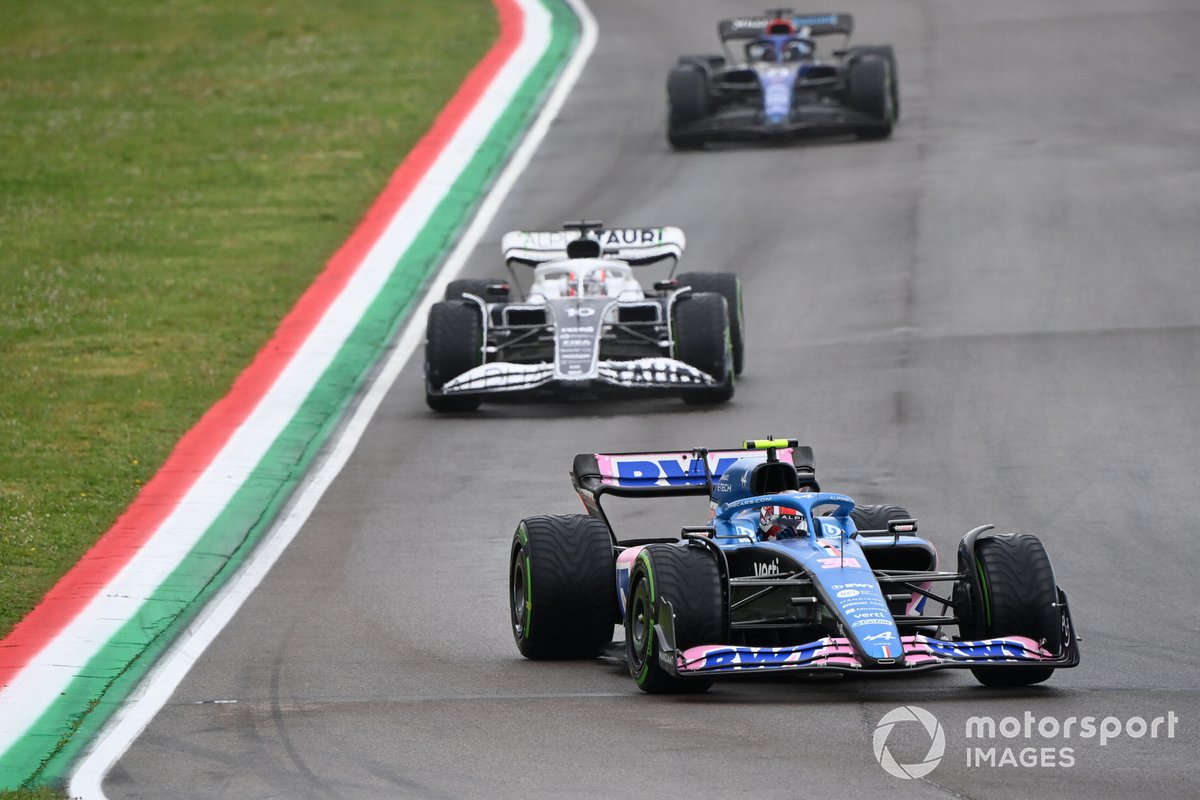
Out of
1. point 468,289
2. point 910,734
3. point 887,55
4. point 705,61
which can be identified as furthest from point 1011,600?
point 887,55

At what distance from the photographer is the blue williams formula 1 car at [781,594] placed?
10.5 meters

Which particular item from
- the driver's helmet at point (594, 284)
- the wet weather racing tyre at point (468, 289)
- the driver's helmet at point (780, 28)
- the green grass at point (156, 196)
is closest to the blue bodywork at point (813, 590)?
the green grass at point (156, 196)

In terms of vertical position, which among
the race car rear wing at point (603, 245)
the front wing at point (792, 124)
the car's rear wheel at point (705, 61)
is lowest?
the race car rear wing at point (603, 245)

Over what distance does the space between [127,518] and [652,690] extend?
7.19 metres

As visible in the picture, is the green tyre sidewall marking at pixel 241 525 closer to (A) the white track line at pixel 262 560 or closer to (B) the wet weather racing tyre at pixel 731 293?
(A) the white track line at pixel 262 560

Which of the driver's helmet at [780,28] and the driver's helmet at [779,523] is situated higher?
the driver's helmet at [780,28]

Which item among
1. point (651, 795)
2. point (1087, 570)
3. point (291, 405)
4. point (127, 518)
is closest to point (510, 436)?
point (291, 405)

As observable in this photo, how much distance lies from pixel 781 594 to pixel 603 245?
10.1 m

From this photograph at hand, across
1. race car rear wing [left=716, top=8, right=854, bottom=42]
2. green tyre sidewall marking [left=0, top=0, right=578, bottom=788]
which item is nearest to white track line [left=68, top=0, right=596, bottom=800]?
green tyre sidewall marking [left=0, top=0, right=578, bottom=788]

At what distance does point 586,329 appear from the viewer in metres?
19.9

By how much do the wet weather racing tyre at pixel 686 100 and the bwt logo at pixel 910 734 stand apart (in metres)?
21.8

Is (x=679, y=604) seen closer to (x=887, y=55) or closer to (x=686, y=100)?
(x=686, y=100)

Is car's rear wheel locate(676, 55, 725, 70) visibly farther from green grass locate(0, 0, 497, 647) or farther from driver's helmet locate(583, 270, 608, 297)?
driver's helmet locate(583, 270, 608, 297)

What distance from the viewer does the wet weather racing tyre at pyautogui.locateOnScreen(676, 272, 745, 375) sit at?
2091 cm
